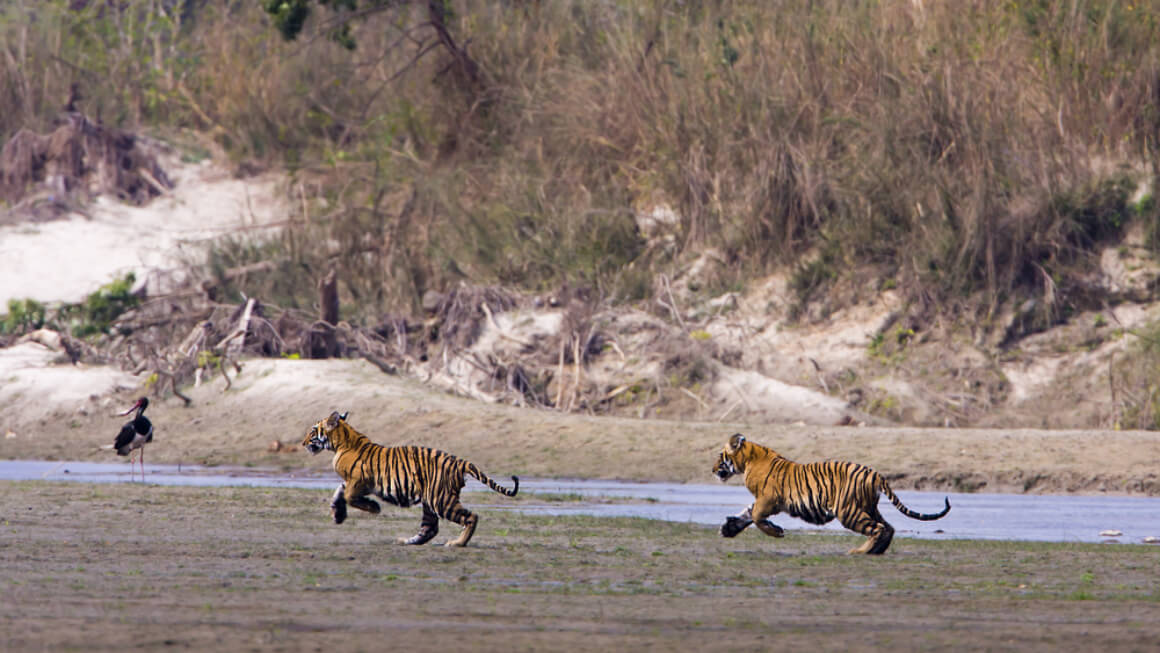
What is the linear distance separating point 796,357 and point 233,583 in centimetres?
1263

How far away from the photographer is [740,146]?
2122cm

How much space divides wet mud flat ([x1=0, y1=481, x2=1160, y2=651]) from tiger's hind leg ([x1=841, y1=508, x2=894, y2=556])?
0.42 feet

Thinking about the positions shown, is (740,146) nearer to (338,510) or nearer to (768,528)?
(768,528)

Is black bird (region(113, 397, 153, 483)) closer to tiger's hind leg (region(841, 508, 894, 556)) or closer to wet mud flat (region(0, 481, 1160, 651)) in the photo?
wet mud flat (region(0, 481, 1160, 651))

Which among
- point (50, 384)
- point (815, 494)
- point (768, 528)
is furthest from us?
point (50, 384)

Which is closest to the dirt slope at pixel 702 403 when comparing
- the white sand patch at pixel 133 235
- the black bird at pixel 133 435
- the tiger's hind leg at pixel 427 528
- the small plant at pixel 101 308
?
the small plant at pixel 101 308

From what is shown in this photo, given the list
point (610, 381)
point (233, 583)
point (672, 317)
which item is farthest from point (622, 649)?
point (672, 317)

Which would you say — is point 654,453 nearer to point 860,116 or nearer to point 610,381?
point 610,381

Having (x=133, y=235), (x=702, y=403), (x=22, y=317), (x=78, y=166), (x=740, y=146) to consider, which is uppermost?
(x=740, y=146)

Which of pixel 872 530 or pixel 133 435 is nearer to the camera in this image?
pixel 872 530

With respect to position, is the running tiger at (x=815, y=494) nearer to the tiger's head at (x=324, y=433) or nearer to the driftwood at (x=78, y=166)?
the tiger's head at (x=324, y=433)

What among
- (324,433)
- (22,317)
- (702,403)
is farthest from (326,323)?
(324,433)

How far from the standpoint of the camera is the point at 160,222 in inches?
963

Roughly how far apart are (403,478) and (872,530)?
268 cm
